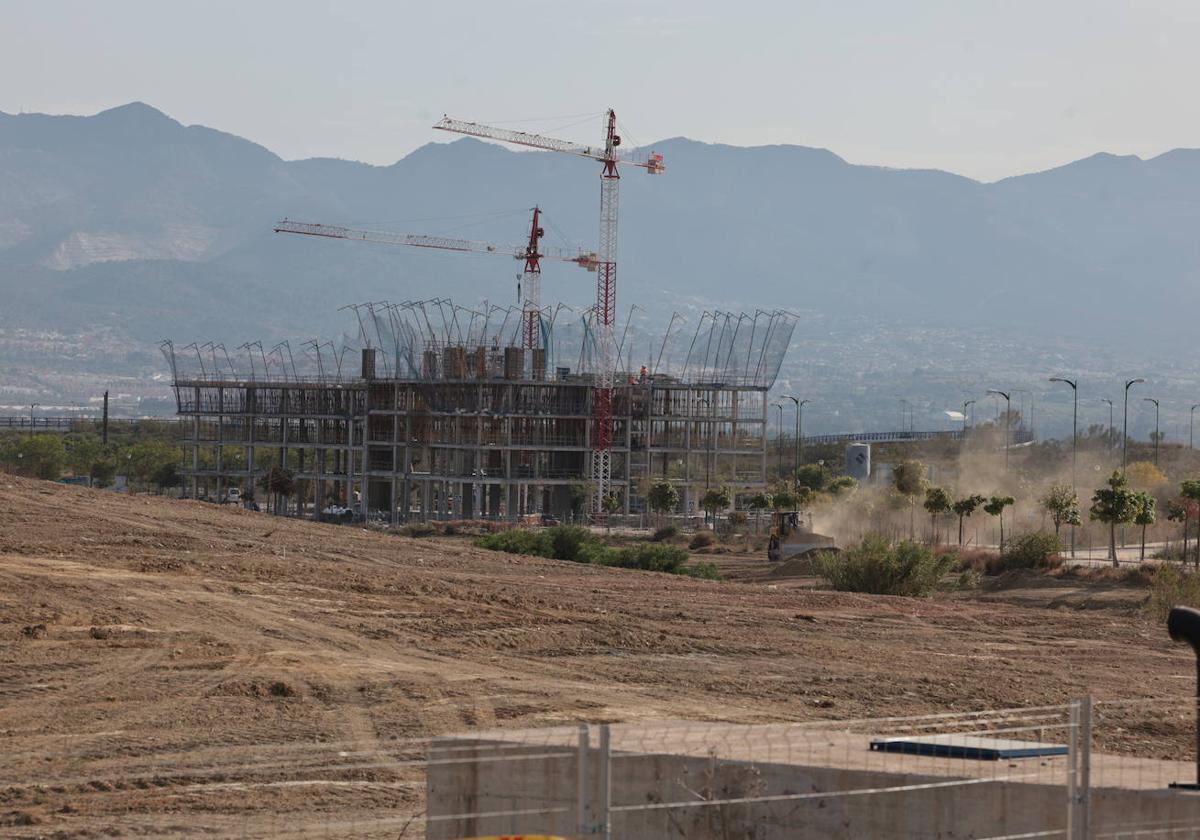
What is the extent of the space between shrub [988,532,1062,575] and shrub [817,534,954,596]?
7413mm

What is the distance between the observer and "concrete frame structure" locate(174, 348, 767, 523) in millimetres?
91625

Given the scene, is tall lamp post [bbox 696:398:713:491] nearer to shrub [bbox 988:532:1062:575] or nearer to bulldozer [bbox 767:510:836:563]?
bulldozer [bbox 767:510:836:563]

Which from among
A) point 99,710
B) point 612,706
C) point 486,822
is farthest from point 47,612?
point 486,822

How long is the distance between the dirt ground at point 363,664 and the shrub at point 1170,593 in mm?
615

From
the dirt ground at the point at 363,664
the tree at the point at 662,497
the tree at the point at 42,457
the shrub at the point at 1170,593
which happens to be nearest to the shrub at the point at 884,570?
the dirt ground at the point at 363,664

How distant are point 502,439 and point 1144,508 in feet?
136

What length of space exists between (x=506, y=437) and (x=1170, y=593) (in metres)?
58.4

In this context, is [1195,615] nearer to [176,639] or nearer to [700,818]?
[700,818]

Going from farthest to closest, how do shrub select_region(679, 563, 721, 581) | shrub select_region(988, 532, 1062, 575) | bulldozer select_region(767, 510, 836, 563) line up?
bulldozer select_region(767, 510, 836, 563) → shrub select_region(988, 532, 1062, 575) → shrub select_region(679, 563, 721, 581)

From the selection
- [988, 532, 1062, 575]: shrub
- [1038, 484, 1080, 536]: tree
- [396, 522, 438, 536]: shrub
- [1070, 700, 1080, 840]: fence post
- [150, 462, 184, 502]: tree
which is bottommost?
[396, 522, 438, 536]: shrub

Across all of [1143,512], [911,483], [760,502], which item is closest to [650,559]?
[1143,512]

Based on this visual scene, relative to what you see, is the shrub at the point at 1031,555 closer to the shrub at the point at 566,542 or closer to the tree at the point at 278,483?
the shrub at the point at 566,542

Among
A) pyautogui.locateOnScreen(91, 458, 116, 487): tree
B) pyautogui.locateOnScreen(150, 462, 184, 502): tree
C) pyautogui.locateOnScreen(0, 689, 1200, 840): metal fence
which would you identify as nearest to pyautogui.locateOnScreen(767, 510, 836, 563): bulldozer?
pyautogui.locateOnScreen(0, 689, 1200, 840): metal fence

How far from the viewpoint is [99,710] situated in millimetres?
18500
